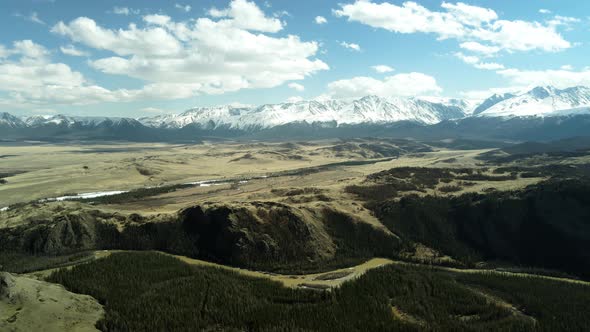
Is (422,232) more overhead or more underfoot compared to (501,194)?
more underfoot

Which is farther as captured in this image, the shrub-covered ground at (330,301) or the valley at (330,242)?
the valley at (330,242)

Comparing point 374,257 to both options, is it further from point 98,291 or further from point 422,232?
Result: point 98,291

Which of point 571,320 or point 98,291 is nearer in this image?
point 571,320

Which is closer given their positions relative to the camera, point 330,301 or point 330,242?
point 330,301

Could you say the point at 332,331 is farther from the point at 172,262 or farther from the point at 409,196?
the point at 409,196

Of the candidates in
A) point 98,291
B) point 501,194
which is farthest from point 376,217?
point 98,291

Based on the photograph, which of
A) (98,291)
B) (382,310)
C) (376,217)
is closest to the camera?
(382,310)

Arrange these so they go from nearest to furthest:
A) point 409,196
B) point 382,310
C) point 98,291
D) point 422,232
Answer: point 382,310
point 98,291
point 422,232
point 409,196

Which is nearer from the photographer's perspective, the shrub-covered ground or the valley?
the shrub-covered ground

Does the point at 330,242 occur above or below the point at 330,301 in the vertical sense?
above
